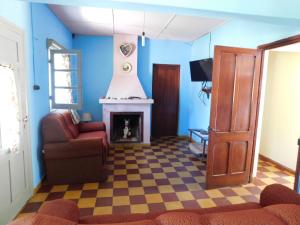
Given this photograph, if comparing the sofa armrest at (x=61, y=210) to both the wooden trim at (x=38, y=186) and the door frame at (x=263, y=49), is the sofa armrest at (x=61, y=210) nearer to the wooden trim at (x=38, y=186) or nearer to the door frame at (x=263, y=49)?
the wooden trim at (x=38, y=186)

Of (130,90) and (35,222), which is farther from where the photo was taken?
(130,90)

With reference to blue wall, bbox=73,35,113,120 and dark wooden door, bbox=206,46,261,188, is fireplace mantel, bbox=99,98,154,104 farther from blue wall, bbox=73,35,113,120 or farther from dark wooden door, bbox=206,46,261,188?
dark wooden door, bbox=206,46,261,188

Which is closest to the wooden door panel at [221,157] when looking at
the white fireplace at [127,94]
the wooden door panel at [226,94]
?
the wooden door panel at [226,94]

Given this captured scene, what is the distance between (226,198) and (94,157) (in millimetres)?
1857

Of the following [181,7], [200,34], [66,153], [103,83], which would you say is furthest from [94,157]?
[200,34]

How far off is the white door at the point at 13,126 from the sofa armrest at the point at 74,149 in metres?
0.33

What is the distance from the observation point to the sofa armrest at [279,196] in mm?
1331

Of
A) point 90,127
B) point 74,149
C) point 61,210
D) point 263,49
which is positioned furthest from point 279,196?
point 90,127

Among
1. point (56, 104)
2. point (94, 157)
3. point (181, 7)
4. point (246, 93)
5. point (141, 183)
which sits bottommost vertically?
point (141, 183)

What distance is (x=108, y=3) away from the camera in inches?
66.6

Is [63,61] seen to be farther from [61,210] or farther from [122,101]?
[61,210]

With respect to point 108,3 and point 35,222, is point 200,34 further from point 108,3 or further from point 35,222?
point 35,222

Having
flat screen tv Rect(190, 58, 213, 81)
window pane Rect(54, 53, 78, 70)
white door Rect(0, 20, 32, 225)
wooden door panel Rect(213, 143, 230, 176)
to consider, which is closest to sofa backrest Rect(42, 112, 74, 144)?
white door Rect(0, 20, 32, 225)

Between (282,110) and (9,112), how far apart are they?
415 cm
